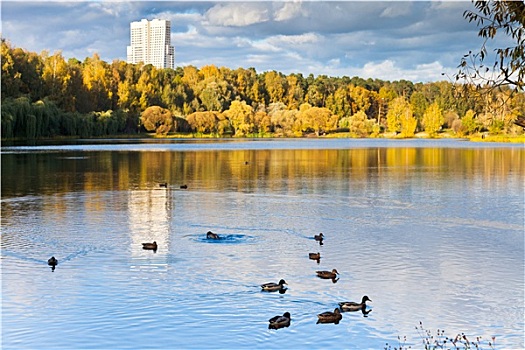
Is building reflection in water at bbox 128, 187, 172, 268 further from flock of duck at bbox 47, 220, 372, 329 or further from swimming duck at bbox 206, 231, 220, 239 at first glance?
flock of duck at bbox 47, 220, 372, 329

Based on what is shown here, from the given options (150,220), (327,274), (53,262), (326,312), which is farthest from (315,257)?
(150,220)

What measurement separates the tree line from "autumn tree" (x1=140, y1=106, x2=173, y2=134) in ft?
0.43

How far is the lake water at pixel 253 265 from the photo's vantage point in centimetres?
874

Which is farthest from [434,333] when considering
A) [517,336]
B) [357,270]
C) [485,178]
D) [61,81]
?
[61,81]

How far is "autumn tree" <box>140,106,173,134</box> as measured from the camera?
3691 inches

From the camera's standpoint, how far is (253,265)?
12148 mm

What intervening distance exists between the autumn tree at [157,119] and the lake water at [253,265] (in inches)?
2749

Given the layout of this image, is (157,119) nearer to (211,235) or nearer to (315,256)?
(211,235)

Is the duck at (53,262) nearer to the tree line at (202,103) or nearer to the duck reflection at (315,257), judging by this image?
the duck reflection at (315,257)

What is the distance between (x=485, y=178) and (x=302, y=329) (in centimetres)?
2121

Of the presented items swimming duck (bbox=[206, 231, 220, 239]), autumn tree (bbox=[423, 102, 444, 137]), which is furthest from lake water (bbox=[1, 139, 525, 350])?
autumn tree (bbox=[423, 102, 444, 137])

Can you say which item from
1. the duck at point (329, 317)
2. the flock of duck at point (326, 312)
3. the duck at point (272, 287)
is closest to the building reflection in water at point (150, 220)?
the duck at point (272, 287)

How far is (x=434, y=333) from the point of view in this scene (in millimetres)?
8570

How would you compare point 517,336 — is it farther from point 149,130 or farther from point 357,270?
point 149,130
